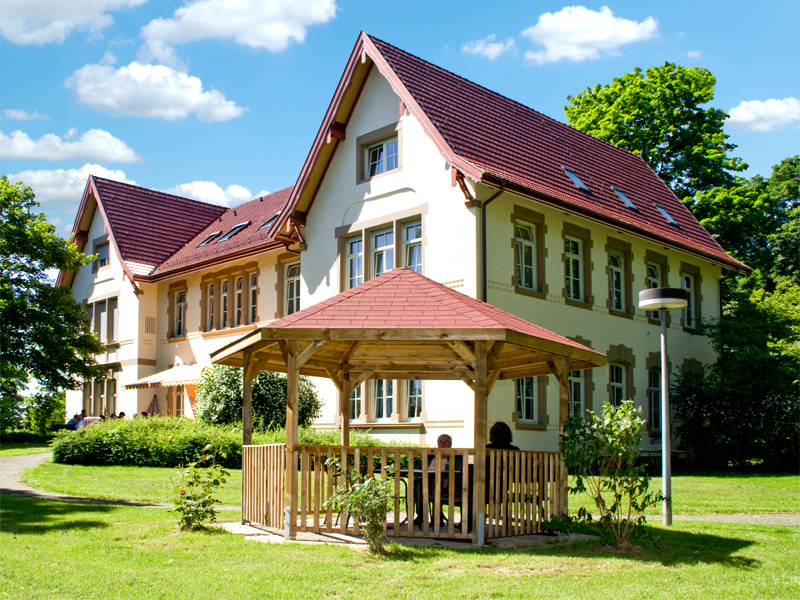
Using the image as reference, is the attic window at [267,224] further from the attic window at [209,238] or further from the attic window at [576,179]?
the attic window at [576,179]

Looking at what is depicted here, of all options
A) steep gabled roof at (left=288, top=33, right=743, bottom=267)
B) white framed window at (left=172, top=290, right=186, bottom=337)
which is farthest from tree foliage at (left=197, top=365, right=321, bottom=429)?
white framed window at (left=172, top=290, right=186, bottom=337)

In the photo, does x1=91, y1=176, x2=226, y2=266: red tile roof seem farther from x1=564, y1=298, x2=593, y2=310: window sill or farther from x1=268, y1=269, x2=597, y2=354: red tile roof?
x1=268, y1=269, x2=597, y2=354: red tile roof

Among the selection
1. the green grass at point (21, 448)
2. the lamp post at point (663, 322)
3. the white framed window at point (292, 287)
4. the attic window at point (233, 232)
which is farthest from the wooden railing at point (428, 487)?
the attic window at point (233, 232)

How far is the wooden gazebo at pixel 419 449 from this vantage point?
1084 centimetres

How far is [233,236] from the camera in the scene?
107 ft

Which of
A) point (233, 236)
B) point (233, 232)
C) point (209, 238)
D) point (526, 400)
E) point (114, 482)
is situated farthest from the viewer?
point (209, 238)

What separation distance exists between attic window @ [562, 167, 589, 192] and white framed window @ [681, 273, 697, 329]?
5.91 m

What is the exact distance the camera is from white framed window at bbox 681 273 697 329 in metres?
28.7

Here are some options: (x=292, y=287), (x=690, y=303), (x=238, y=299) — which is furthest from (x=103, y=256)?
(x=690, y=303)

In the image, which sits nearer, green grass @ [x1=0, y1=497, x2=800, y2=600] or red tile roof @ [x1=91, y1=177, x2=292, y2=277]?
green grass @ [x1=0, y1=497, x2=800, y2=600]

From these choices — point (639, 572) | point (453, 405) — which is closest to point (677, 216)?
point (453, 405)

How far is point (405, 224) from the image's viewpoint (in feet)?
75.0

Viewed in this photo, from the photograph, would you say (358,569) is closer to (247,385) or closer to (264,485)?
(264,485)

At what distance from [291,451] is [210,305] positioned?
2160cm
